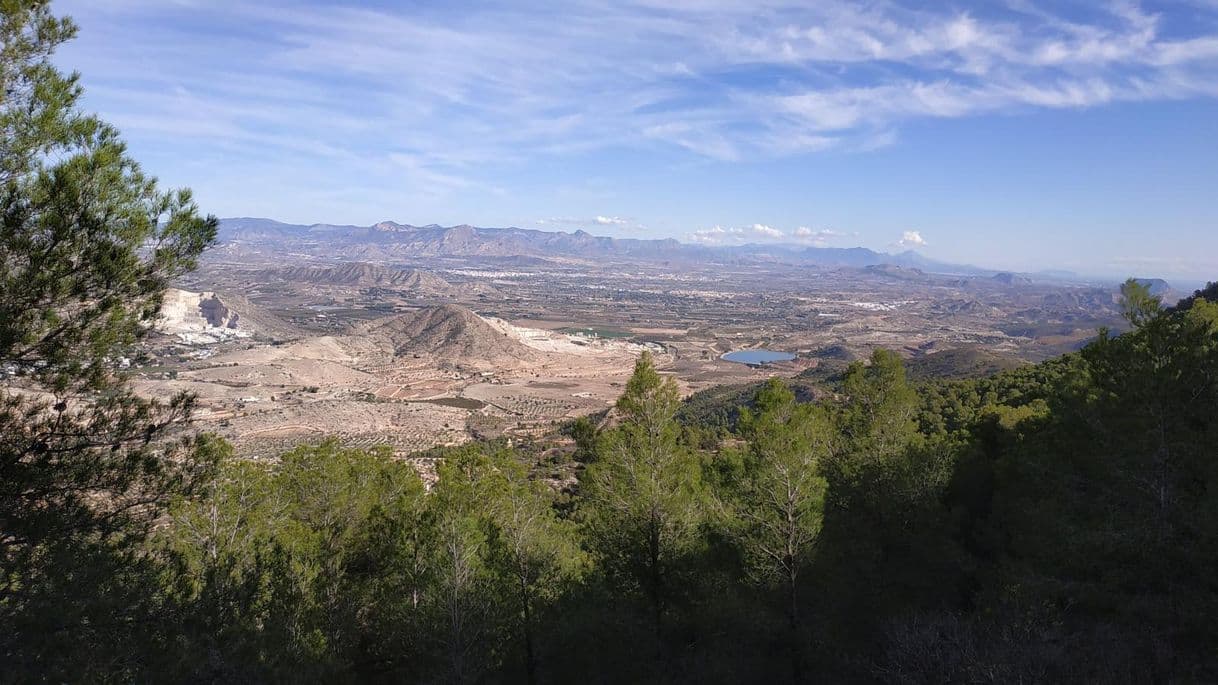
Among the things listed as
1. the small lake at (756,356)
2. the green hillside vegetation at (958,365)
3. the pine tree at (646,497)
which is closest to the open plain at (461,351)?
the green hillside vegetation at (958,365)

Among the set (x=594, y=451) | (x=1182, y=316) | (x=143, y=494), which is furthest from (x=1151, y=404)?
(x=143, y=494)

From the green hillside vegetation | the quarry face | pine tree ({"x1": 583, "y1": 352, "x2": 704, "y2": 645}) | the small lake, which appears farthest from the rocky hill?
pine tree ({"x1": 583, "y1": 352, "x2": 704, "y2": 645})

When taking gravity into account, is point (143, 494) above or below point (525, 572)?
above

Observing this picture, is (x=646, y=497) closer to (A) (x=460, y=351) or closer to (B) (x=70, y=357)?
(B) (x=70, y=357)

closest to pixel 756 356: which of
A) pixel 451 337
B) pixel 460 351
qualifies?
pixel 460 351

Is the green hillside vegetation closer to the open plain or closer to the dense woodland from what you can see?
the open plain

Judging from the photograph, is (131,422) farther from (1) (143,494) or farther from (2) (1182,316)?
(2) (1182,316)

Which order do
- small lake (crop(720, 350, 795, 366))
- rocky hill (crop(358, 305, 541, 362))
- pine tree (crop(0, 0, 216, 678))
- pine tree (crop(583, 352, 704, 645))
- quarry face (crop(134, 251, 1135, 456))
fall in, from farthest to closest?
small lake (crop(720, 350, 795, 366)) < rocky hill (crop(358, 305, 541, 362)) < quarry face (crop(134, 251, 1135, 456)) < pine tree (crop(583, 352, 704, 645)) < pine tree (crop(0, 0, 216, 678))
